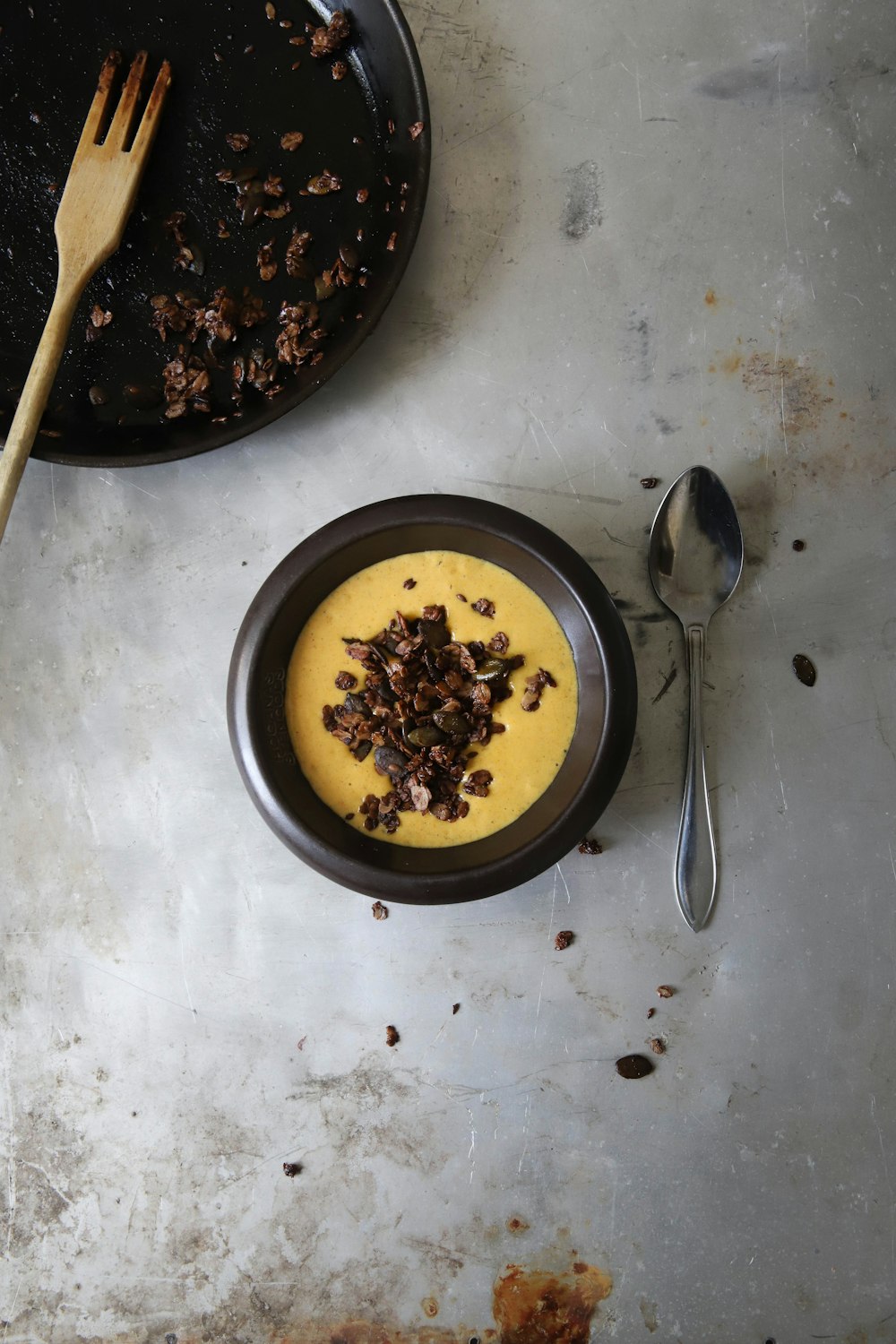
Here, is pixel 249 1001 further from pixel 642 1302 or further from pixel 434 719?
pixel 642 1302

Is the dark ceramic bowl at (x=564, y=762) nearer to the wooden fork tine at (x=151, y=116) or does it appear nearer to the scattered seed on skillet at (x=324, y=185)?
the scattered seed on skillet at (x=324, y=185)

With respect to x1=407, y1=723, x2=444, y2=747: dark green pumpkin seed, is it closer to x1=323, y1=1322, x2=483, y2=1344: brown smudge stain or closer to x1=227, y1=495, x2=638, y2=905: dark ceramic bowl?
x1=227, y1=495, x2=638, y2=905: dark ceramic bowl

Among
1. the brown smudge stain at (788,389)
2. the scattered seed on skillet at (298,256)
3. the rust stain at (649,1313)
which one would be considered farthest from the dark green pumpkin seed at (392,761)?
the rust stain at (649,1313)

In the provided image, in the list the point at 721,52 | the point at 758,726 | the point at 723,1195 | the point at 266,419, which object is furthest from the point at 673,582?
the point at 723,1195

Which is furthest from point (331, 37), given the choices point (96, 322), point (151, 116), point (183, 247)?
point (96, 322)

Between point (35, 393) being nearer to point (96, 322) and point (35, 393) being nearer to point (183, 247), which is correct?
point (96, 322)
